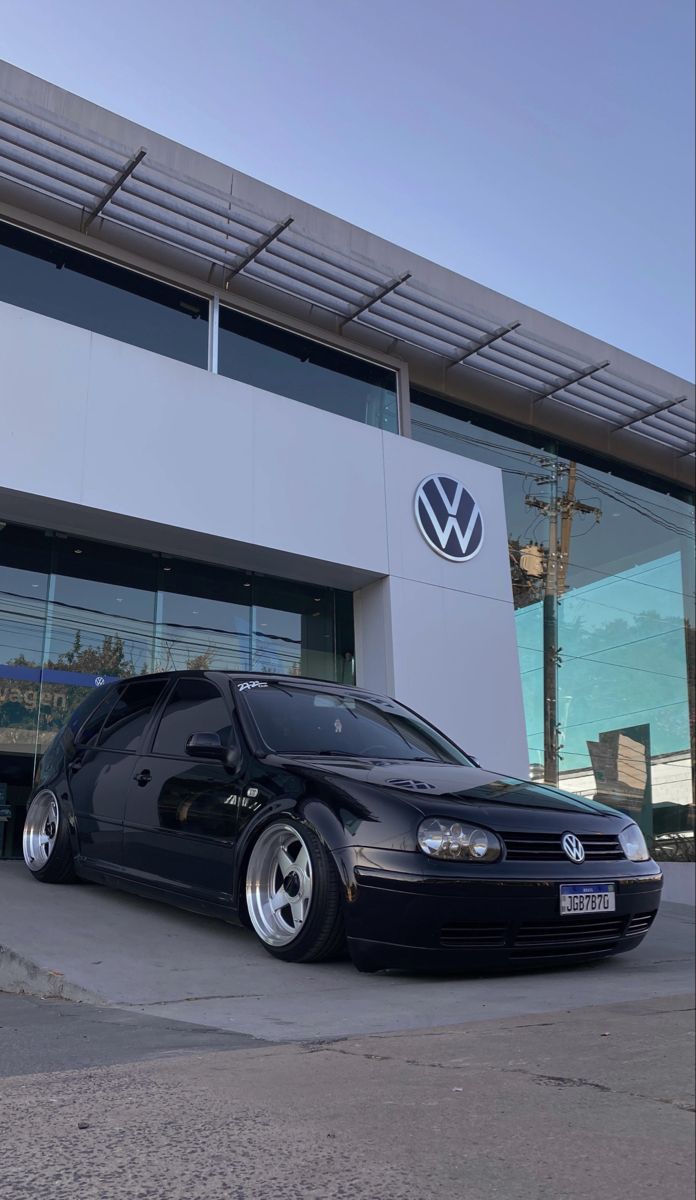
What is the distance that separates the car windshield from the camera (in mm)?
5297

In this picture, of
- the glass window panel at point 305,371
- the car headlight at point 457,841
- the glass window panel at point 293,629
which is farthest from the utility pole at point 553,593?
the car headlight at point 457,841

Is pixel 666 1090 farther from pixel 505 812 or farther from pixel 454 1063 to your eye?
pixel 505 812

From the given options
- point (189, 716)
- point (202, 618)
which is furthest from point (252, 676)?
A: point (202, 618)

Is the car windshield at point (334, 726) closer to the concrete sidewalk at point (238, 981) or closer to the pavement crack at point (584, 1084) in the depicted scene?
the concrete sidewalk at point (238, 981)

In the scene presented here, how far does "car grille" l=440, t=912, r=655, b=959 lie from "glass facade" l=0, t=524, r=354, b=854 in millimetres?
6334

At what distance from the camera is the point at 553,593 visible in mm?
14844

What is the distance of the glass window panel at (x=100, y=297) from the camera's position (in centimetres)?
1066

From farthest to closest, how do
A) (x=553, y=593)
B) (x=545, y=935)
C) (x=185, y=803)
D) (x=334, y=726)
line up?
(x=553, y=593) < (x=334, y=726) < (x=185, y=803) < (x=545, y=935)

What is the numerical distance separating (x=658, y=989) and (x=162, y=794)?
263 centimetres

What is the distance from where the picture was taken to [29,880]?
6.68 m

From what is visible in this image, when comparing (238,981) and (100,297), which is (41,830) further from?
(100,297)

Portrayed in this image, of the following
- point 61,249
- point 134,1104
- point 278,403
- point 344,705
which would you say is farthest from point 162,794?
point 61,249

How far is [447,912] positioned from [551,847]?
67 centimetres

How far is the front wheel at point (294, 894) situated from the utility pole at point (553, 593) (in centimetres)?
998
